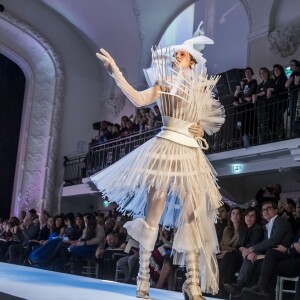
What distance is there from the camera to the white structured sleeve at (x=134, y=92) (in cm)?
310

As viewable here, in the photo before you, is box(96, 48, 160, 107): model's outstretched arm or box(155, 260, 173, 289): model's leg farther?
box(155, 260, 173, 289): model's leg

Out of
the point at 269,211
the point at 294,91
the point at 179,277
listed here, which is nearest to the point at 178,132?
the point at 269,211

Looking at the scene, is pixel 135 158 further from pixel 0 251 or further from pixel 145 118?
pixel 0 251

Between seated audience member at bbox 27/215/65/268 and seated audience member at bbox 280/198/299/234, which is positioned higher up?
seated audience member at bbox 280/198/299/234

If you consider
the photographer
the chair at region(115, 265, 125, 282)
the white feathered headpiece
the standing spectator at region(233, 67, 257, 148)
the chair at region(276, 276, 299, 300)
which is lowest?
the chair at region(115, 265, 125, 282)

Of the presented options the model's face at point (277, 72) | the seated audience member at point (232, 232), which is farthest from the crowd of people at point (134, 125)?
the seated audience member at point (232, 232)

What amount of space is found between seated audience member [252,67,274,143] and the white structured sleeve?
4582mm

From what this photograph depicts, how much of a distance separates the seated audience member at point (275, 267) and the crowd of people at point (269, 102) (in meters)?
2.71

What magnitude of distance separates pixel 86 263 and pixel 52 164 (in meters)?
5.58

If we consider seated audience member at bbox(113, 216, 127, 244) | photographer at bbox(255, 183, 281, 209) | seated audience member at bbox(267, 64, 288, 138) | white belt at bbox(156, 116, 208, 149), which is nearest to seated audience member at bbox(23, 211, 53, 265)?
seated audience member at bbox(113, 216, 127, 244)

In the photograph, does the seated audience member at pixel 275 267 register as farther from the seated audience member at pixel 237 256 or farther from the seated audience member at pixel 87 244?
the seated audience member at pixel 87 244

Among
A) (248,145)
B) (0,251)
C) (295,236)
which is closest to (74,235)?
(0,251)

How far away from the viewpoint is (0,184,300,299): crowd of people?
4828 mm

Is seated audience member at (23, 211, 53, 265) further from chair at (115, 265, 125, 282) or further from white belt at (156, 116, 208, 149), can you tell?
white belt at (156, 116, 208, 149)
